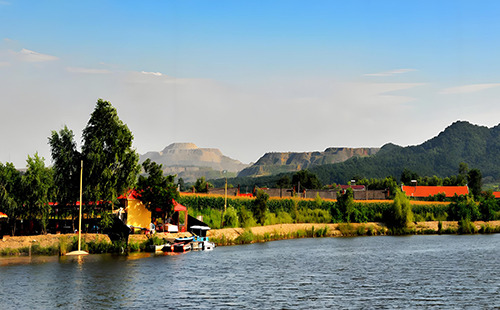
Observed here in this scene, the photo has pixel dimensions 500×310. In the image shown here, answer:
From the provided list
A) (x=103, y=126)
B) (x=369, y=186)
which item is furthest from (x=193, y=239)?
(x=369, y=186)

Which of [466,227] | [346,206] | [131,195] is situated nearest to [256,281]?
[131,195]

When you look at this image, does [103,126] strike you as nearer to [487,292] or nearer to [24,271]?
[24,271]

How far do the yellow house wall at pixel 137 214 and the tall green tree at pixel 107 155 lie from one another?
3805 mm

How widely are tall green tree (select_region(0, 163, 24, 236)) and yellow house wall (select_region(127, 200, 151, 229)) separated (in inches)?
427

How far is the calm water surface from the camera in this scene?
1097 inches

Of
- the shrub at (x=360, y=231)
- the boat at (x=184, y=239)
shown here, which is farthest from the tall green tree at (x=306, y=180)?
the boat at (x=184, y=239)

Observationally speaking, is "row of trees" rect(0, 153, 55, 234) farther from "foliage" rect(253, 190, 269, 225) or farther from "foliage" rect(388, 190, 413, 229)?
"foliage" rect(388, 190, 413, 229)

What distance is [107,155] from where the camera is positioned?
49719 mm

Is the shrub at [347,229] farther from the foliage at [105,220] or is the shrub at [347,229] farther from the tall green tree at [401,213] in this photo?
the foliage at [105,220]

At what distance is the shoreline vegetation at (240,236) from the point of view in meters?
43.3

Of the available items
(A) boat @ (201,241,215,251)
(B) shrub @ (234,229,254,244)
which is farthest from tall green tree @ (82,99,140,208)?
(B) shrub @ (234,229,254,244)

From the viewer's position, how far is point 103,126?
4997 cm

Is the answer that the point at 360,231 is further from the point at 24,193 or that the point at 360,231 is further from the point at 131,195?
the point at 24,193

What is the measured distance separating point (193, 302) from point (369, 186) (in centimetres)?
15493
